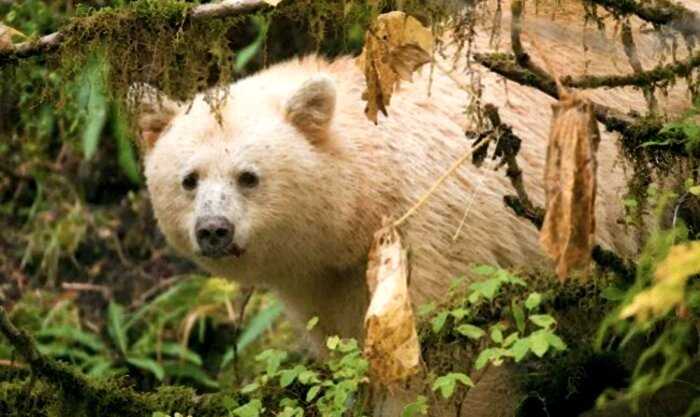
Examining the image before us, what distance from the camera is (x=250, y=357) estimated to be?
11.1m

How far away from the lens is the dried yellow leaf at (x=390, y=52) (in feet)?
20.0

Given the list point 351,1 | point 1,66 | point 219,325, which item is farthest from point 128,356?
point 351,1

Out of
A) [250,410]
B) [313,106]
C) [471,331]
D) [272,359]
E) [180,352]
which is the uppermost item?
[313,106]

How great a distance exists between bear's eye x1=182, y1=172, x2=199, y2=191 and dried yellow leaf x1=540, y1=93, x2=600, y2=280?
268 centimetres

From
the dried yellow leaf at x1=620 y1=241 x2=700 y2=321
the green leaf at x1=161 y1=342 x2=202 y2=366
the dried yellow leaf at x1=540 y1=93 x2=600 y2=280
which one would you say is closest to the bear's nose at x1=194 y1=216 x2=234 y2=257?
the dried yellow leaf at x1=540 y1=93 x2=600 y2=280

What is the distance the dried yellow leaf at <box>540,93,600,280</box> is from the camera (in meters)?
5.19

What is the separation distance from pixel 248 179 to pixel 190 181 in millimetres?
278

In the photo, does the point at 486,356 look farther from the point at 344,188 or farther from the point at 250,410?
the point at 344,188

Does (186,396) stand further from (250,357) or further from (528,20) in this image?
(250,357)

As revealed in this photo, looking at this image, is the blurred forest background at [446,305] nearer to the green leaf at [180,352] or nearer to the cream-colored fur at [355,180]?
the green leaf at [180,352]

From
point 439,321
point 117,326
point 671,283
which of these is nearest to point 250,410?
point 439,321

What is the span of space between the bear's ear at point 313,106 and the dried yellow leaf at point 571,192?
2422 millimetres

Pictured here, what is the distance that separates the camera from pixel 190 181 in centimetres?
759

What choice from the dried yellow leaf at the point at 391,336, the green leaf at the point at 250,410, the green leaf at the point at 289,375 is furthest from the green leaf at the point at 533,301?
the green leaf at the point at 250,410
